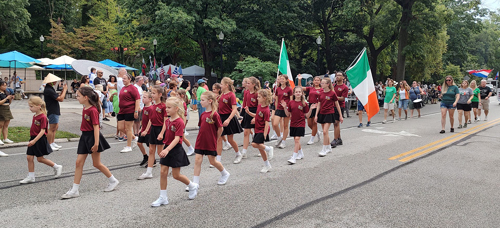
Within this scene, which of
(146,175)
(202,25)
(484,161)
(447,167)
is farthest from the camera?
(202,25)

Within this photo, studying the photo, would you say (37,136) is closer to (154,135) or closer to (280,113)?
(154,135)

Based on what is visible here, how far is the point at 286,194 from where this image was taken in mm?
5793

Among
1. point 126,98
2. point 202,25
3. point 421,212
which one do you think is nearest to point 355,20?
point 202,25

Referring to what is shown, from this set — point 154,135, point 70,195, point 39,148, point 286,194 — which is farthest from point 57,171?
point 286,194

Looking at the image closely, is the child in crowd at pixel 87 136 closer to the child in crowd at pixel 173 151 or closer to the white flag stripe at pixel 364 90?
the child in crowd at pixel 173 151

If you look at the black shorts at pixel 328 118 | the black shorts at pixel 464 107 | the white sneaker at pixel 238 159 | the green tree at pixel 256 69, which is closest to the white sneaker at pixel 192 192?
the white sneaker at pixel 238 159

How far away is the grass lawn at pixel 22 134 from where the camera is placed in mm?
10568

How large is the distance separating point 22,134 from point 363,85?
976 cm

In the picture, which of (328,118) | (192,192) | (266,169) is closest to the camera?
(192,192)

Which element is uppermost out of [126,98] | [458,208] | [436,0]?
[436,0]

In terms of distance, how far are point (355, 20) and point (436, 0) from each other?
6.80 meters

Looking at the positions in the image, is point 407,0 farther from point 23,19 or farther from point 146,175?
point 23,19

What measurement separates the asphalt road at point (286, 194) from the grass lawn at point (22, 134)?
1491 millimetres

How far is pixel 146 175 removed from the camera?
677cm
